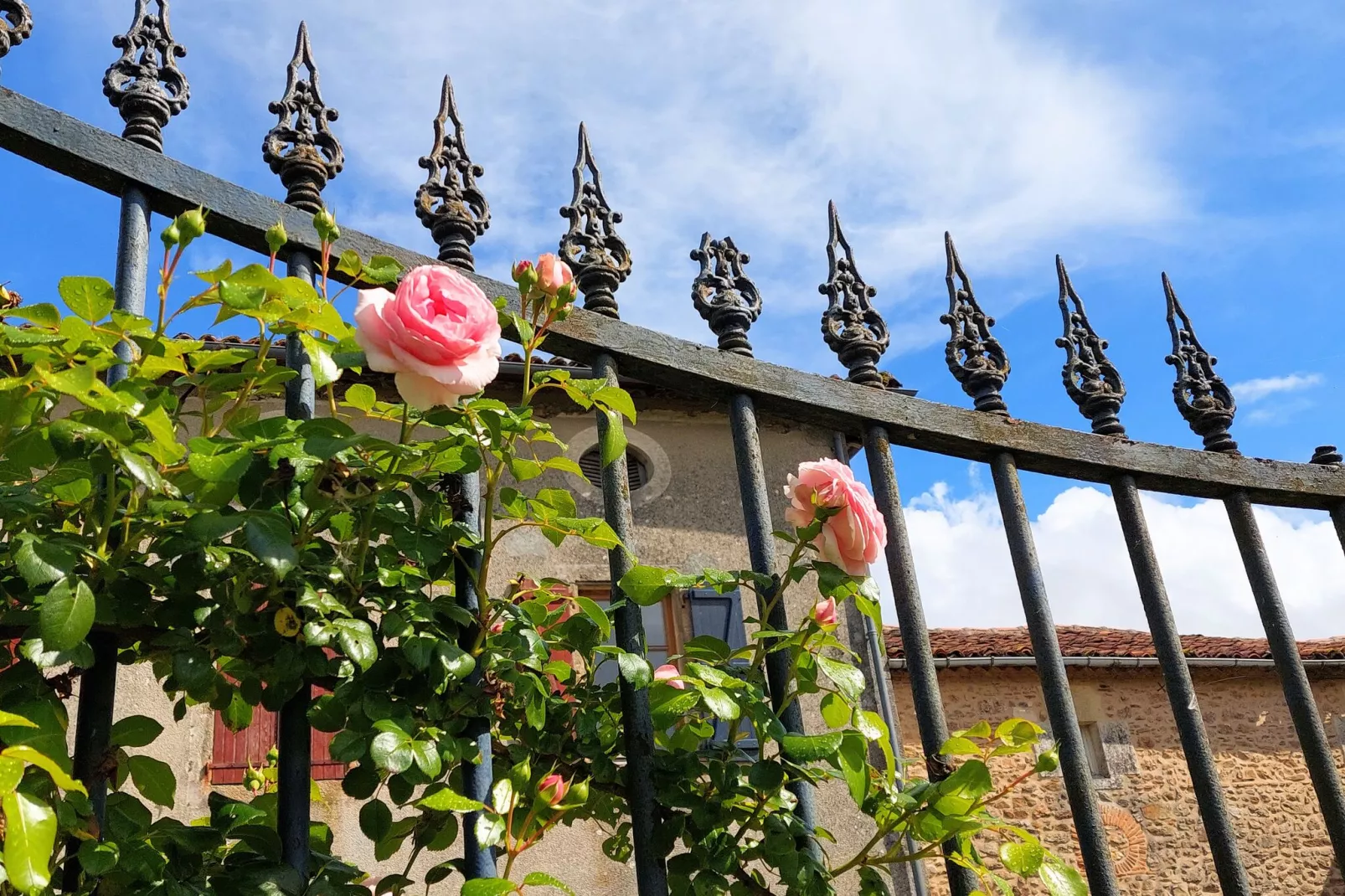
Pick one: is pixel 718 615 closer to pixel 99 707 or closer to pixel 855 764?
pixel 855 764

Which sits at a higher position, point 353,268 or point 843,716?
point 353,268

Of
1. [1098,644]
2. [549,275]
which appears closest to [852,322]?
[549,275]

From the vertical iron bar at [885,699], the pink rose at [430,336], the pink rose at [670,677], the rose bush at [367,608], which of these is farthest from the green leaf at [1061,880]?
the vertical iron bar at [885,699]

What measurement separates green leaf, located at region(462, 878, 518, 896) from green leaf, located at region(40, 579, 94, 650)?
1.63 ft

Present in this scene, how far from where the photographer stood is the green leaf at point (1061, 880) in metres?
1.52

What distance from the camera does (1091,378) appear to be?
2119 mm

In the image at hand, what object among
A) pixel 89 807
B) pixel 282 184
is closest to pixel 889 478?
pixel 282 184

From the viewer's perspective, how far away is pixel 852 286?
6.70 ft

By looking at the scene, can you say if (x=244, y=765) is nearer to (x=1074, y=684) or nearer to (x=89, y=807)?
(x=89, y=807)

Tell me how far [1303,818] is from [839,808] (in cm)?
680

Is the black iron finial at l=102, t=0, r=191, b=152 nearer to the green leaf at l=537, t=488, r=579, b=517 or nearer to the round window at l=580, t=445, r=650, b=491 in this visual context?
the green leaf at l=537, t=488, r=579, b=517

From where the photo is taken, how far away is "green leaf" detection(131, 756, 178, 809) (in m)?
1.38

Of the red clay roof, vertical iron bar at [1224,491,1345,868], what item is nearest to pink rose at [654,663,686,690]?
vertical iron bar at [1224,491,1345,868]

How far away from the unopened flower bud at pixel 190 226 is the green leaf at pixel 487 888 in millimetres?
868
